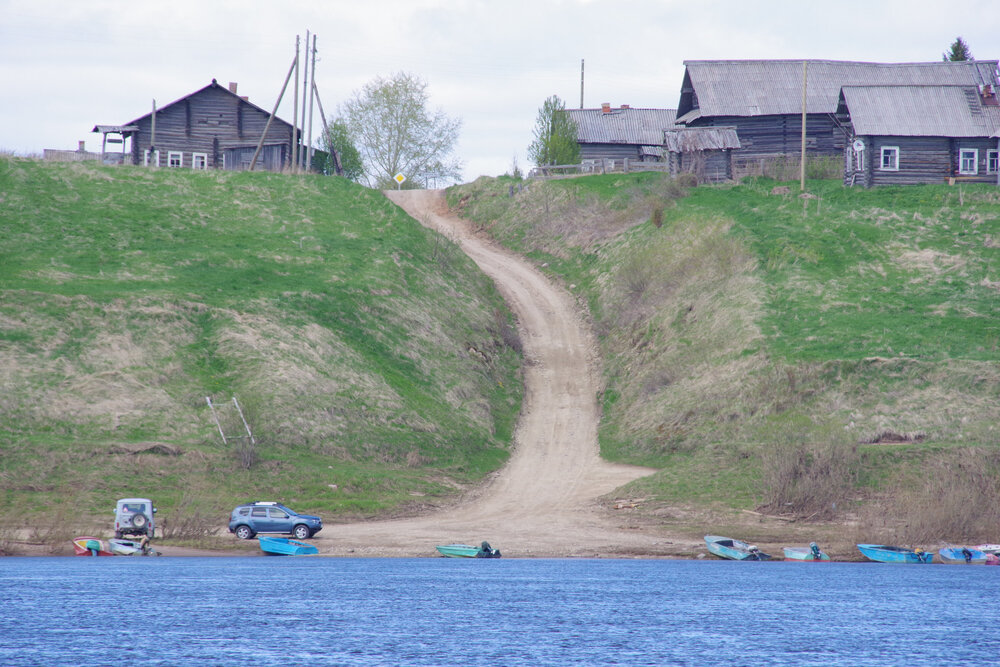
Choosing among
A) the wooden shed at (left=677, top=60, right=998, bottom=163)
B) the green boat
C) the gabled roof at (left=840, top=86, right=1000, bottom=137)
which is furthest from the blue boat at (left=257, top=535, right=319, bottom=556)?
the wooden shed at (left=677, top=60, right=998, bottom=163)

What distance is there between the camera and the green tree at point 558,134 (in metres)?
97.0

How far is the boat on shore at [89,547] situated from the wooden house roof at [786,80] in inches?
2476

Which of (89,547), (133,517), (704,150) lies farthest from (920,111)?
(89,547)

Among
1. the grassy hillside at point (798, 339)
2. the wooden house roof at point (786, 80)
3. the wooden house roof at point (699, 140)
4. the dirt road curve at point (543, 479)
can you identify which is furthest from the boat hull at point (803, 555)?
the wooden house roof at point (786, 80)

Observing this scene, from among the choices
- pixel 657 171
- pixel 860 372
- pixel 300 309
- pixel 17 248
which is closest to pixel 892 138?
pixel 657 171

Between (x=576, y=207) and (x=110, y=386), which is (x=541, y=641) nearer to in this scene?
(x=110, y=386)

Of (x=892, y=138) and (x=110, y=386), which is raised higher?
(x=892, y=138)

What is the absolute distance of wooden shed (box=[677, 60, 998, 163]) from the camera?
87.8 metres

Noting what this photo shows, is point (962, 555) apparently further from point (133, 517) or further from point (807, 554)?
point (133, 517)

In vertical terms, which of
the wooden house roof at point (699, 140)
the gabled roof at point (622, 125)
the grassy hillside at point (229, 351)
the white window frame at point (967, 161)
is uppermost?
the gabled roof at point (622, 125)

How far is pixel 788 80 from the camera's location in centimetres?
9069

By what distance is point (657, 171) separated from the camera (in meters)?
90.9

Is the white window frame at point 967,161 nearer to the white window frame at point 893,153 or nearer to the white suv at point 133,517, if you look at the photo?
the white window frame at point 893,153

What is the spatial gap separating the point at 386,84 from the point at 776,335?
66.3 metres
